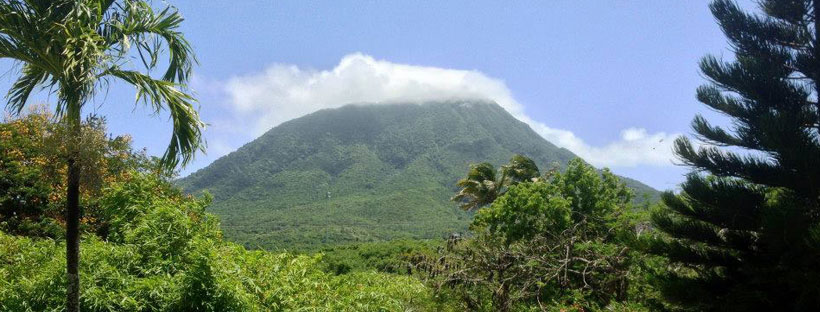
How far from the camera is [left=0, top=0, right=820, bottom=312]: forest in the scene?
3.82 m

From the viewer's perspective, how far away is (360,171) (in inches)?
4065

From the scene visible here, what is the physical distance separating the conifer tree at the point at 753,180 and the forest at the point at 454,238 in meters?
0.02

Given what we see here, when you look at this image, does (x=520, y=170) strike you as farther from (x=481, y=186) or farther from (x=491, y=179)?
(x=491, y=179)

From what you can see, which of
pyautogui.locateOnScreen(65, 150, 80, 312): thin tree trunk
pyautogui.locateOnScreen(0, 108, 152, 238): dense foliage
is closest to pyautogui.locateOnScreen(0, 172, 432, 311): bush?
pyautogui.locateOnScreen(65, 150, 80, 312): thin tree trunk

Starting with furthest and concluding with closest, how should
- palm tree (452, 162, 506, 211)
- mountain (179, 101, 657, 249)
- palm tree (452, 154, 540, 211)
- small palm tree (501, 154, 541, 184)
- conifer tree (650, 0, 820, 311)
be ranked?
mountain (179, 101, 657, 249) < palm tree (452, 162, 506, 211) < palm tree (452, 154, 540, 211) < small palm tree (501, 154, 541, 184) < conifer tree (650, 0, 820, 311)

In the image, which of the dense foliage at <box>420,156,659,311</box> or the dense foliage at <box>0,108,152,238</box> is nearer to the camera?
the dense foliage at <box>420,156,659,311</box>

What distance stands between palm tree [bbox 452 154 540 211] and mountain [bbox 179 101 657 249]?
102ft

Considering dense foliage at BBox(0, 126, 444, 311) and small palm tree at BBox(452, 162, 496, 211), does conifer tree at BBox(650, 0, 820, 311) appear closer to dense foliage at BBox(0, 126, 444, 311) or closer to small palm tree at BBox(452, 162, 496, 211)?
dense foliage at BBox(0, 126, 444, 311)

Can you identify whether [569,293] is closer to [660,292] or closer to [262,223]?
[660,292]

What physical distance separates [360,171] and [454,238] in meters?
93.9

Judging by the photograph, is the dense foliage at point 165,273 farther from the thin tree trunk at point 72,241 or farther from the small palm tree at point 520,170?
the small palm tree at point 520,170

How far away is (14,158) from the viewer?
1113 cm

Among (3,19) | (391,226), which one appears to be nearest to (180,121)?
(3,19)

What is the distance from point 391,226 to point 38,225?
57629 mm
